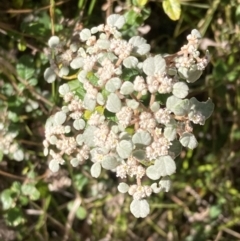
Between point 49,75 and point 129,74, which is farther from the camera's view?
point 49,75

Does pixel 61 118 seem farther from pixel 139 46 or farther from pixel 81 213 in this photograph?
pixel 81 213

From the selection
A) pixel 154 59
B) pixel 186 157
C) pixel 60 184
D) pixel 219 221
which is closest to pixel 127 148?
pixel 154 59

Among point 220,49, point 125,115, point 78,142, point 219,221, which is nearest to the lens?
point 125,115

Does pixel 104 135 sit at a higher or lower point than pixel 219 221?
higher

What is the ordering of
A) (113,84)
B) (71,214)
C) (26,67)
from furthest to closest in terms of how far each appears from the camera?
(71,214) < (26,67) < (113,84)

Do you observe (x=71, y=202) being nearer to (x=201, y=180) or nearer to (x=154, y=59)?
(x=201, y=180)

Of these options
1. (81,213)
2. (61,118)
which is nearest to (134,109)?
(61,118)

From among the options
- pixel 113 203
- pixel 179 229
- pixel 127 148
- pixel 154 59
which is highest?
pixel 154 59
